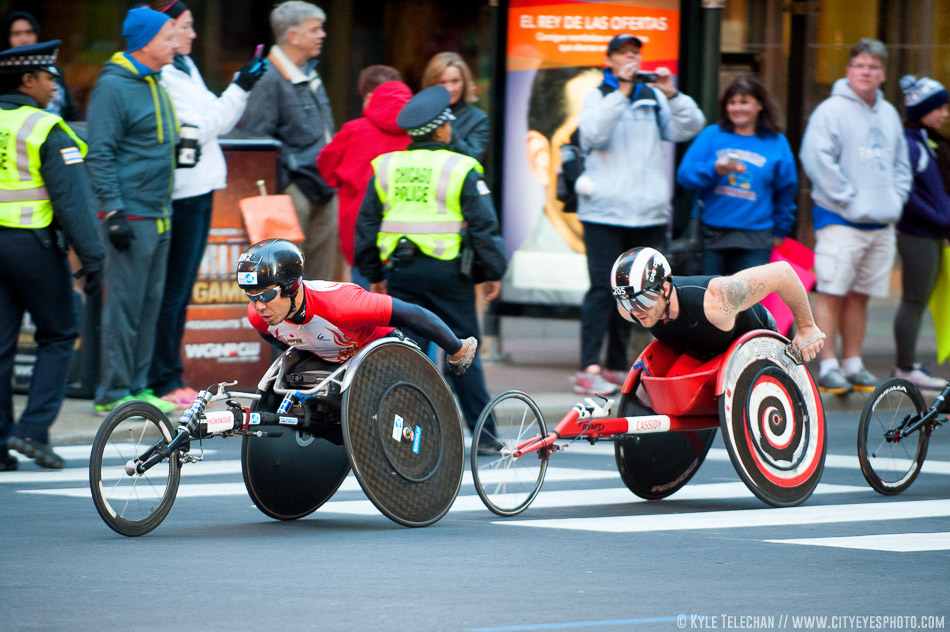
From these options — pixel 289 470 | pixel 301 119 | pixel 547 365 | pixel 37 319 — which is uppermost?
pixel 301 119

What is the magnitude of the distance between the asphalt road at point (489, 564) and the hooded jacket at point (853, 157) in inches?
139

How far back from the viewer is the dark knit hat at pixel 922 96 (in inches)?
484

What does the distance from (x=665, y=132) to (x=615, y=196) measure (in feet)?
1.91

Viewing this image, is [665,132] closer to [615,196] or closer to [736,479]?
[615,196]

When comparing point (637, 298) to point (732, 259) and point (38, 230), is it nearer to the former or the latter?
point (38, 230)

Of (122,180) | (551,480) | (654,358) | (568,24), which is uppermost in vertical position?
(568,24)

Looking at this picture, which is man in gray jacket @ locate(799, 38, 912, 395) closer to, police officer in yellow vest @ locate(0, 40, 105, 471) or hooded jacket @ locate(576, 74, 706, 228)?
hooded jacket @ locate(576, 74, 706, 228)

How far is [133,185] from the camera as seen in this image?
9.95 metres

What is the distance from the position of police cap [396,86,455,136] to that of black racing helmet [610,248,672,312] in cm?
174

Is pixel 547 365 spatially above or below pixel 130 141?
below

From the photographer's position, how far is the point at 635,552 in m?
6.63

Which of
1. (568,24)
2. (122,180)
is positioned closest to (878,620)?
(122,180)

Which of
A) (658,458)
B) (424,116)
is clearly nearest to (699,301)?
(658,458)

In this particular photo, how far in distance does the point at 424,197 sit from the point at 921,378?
4.98 m
